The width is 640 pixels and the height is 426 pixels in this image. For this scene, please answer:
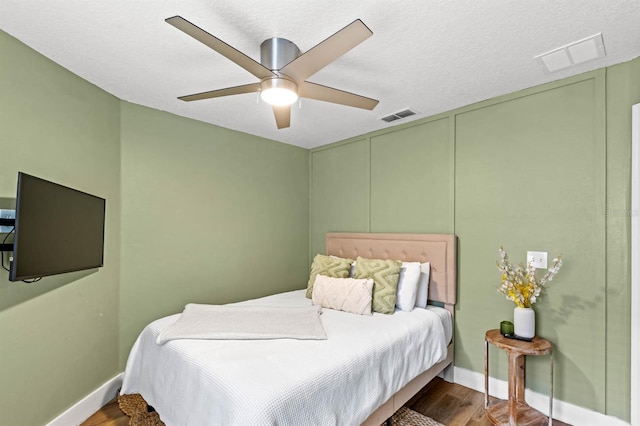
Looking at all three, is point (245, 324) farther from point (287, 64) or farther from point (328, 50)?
point (328, 50)

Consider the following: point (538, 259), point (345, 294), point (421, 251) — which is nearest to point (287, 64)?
point (345, 294)

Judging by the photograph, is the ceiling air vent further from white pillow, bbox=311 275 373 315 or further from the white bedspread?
the white bedspread

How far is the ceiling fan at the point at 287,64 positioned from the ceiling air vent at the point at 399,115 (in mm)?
1008

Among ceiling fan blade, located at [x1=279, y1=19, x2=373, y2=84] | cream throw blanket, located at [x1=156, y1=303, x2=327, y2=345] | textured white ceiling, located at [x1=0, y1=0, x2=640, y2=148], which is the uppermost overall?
textured white ceiling, located at [x1=0, y1=0, x2=640, y2=148]

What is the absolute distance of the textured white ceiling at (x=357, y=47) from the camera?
155 cm

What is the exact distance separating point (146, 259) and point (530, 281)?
3.07 metres

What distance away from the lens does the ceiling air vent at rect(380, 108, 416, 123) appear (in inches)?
115

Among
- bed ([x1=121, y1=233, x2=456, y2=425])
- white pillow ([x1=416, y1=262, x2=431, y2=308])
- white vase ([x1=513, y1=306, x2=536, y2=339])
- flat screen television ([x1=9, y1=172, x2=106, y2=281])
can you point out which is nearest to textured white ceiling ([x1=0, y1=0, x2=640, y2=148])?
flat screen television ([x1=9, y1=172, x2=106, y2=281])

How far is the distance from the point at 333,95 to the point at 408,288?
67.5 inches

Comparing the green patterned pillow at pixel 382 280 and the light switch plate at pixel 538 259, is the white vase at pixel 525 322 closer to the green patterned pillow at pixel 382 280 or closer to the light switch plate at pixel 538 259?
the light switch plate at pixel 538 259

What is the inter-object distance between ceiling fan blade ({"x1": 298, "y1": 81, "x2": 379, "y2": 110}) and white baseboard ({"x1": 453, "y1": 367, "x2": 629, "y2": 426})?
2401 millimetres

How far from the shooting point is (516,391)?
2.24 meters

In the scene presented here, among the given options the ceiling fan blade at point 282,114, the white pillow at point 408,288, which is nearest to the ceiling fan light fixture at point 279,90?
the ceiling fan blade at point 282,114

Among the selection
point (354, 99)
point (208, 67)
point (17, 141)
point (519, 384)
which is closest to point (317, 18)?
point (354, 99)
